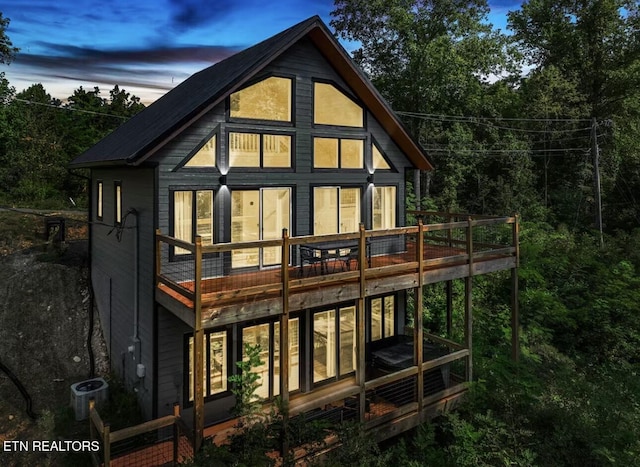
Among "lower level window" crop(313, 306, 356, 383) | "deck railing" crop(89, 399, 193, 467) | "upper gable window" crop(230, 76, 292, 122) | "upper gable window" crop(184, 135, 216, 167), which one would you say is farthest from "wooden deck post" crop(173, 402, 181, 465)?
"upper gable window" crop(230, 76, 292, 122)

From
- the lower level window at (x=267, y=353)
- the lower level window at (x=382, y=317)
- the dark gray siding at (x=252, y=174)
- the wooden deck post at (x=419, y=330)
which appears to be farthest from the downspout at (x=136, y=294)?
the wooden deck post at (x=419, y=330)

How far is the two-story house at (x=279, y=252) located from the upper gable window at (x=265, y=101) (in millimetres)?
37

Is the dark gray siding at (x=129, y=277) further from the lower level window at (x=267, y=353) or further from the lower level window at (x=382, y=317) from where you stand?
the lower level window at (x=382, y=317)

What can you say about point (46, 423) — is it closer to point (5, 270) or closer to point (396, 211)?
point (5, 270)

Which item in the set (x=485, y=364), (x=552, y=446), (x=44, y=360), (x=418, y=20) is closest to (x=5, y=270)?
(x=44, y=360)

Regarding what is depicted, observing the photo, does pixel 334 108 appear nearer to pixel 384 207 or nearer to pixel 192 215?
pixel 384 207

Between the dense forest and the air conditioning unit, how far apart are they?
9414 millimetres

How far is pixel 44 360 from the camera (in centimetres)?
1155

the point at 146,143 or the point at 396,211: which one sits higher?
the point at 146,143

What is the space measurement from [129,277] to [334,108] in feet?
22.1

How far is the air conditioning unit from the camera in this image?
973 cm

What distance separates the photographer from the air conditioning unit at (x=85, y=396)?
31.9ft

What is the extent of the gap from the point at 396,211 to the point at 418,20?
19811 mm

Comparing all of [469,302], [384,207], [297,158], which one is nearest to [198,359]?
[297,158]
